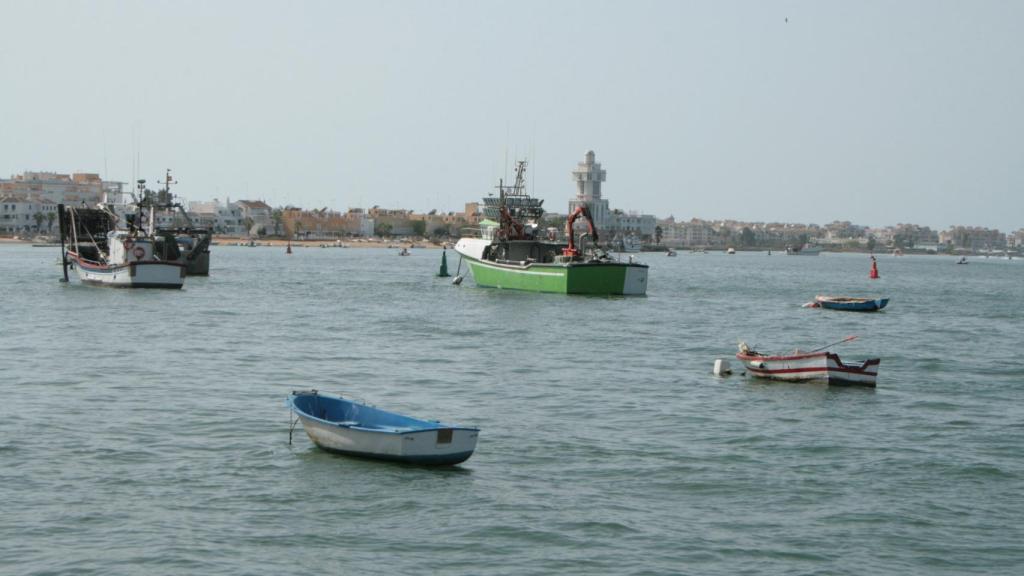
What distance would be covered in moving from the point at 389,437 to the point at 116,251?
60391mm

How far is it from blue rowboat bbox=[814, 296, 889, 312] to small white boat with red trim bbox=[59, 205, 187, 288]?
4061 cm

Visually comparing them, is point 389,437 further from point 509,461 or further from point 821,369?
point 821,369

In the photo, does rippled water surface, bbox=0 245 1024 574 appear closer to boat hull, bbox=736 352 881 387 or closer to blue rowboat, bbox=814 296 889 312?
boat hull, bbox=736 352 881 387

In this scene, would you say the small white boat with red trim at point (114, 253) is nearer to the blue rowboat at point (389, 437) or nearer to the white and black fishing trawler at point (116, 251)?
the white and black fishing trawler at point (116, 251)

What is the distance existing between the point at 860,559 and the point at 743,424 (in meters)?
11.4

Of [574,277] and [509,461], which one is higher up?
[574,277]

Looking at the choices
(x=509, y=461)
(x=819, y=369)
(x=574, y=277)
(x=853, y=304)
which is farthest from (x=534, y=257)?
(x=509, y=461)

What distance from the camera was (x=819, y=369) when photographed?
37875 mm

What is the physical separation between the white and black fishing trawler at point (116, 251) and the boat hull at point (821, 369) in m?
48.2

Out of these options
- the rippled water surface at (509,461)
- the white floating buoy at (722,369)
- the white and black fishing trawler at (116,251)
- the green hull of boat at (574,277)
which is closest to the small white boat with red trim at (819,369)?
the rippled water surface at (509,461)

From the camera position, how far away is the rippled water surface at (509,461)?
19.8 m

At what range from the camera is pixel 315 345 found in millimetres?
48594

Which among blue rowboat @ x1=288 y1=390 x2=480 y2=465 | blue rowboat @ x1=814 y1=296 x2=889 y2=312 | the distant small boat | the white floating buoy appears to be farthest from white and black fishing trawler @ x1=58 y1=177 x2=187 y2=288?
blue rowboat @ x1=288 y1=390 x2=480 y2=465

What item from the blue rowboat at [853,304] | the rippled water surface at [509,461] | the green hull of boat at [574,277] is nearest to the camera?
the rippled water surface at [509,461]
